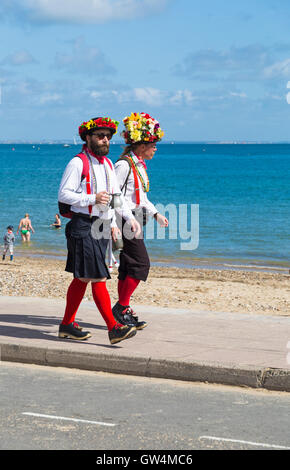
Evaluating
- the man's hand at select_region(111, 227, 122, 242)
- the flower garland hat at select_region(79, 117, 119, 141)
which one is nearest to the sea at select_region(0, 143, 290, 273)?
the flower garland hat at select_region(79, 117, 119, 141)

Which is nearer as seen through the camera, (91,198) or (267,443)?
(267,443)

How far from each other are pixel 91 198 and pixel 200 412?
241cm

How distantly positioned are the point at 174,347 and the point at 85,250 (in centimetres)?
124

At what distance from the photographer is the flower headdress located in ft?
27.2

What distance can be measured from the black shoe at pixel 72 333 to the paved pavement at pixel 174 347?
0.08 metres

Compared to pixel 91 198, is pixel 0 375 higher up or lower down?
lower down

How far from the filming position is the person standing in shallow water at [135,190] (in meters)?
8.23

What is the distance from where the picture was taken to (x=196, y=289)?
1591 centimetres

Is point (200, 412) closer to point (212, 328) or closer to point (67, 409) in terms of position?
point (67, 409)

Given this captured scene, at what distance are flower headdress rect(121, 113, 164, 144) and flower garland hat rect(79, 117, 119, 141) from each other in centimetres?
58

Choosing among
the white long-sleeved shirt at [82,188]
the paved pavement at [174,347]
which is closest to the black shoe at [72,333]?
the paved pavement at [174,347]

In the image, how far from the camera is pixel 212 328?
8.68 m
